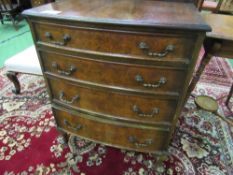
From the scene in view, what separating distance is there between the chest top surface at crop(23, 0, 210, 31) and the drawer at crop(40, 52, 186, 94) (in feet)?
0.66

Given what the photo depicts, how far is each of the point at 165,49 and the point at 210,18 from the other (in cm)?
51

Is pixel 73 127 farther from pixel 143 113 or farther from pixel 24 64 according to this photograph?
pixel 24 64

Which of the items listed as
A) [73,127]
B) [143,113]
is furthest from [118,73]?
[73,127]

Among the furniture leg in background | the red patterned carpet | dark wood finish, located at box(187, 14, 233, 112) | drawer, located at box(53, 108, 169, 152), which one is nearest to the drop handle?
drawer, located at box(53, 108, 169, 152)

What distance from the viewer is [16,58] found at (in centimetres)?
173

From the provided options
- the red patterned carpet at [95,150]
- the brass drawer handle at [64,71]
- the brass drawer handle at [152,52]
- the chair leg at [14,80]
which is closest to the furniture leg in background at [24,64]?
the chair leg at [14,80]

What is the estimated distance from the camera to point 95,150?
1.41 meters

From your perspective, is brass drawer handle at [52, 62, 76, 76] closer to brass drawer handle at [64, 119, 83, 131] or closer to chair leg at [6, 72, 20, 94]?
brass drawer handle at [64, 119, 83, 131]

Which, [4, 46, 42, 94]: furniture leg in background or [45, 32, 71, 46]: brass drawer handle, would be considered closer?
[45, 32, 71, 46]: brass drawer handle

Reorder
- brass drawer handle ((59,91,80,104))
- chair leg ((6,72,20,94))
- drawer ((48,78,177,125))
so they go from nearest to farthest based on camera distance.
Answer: drawer ((48,78,177,125))
brass drawer handle ((59,91,80,104))
chair leg ((6,72,20,94))

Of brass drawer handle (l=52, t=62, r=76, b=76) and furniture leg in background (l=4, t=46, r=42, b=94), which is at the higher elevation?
brass drawer handle (l=52, t=62, r=76, b=76)

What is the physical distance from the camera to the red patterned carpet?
1.28 m

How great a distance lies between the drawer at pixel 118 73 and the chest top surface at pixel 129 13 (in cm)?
20

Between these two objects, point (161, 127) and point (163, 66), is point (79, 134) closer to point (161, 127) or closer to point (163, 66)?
point (161, 127)
